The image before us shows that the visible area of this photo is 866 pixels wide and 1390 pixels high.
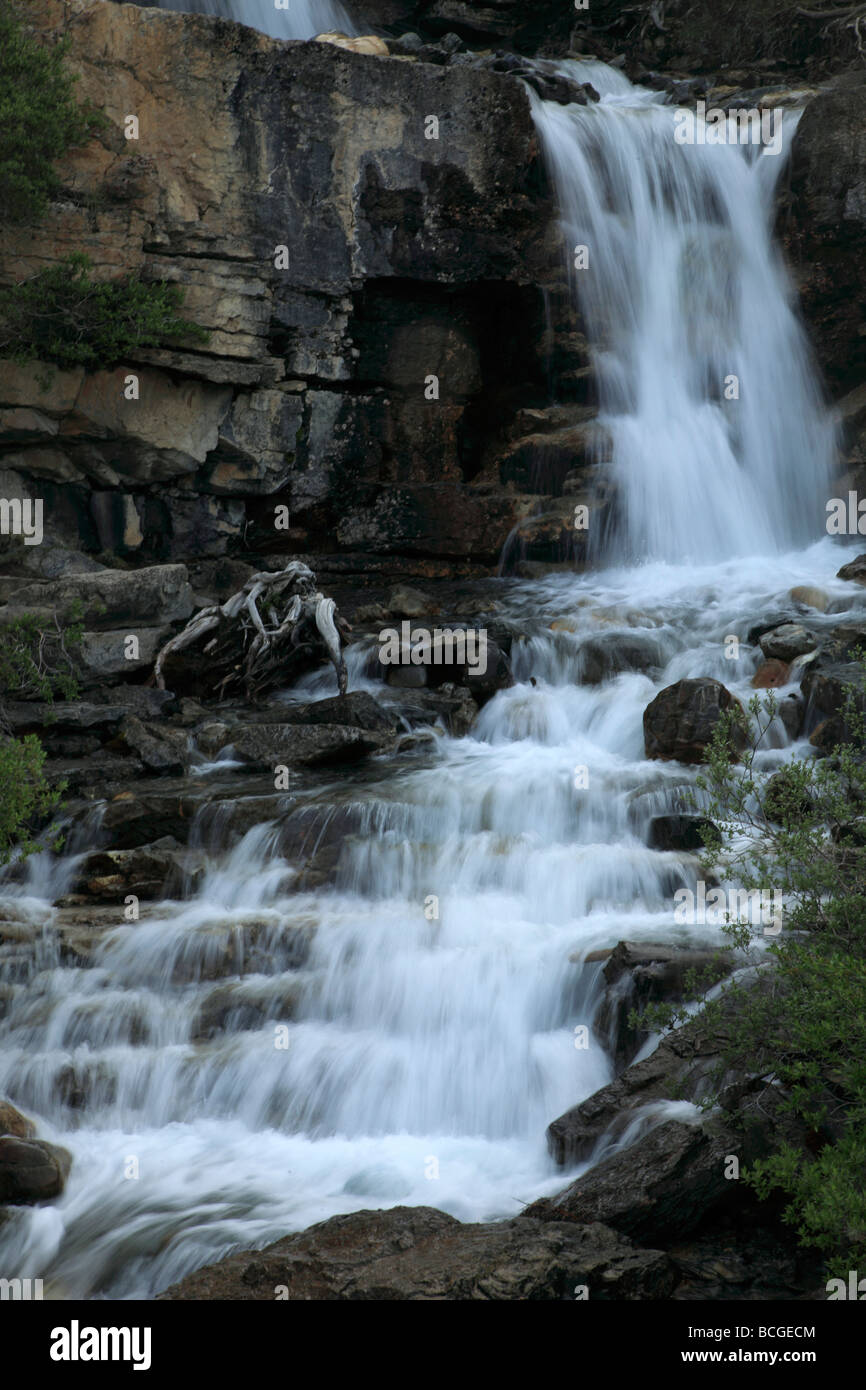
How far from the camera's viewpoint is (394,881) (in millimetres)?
8875

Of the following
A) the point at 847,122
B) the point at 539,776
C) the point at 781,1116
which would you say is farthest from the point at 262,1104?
the point at 847,122

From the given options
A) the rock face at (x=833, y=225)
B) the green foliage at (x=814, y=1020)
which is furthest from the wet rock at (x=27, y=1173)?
the rock face at (x=833, y=225)

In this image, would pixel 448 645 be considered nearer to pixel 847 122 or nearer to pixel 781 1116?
pixel 781 1116

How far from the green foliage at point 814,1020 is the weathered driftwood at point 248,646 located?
24.7 ft

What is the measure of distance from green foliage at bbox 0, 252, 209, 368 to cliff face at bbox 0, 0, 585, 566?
Answer: 44cm

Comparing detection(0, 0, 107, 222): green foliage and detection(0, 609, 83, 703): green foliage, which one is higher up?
detection(0, 0, 107, 222): green foliage

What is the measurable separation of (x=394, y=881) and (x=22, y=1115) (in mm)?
3104

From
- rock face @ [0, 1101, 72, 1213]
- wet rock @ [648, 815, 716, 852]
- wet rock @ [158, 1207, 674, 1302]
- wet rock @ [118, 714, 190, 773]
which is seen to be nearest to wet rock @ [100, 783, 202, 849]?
wet rock @ [118, 714, 190, 773]

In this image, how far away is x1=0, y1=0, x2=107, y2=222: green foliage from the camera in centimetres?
1437

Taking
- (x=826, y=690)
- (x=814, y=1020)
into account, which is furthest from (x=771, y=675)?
(x=814, y=1020)

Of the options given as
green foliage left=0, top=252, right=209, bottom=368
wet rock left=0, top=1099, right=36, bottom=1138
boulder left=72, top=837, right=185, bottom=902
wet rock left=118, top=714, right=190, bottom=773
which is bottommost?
wet rock left=0, top=1099, right=36, bottom=1138

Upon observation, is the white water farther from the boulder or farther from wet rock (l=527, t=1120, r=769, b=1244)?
wet rock (l=527, t=1120, r=769, b=1244)

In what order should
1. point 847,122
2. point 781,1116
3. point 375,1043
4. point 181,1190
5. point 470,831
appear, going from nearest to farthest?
point 781,1116 < point 181,1190 < point 375,1043 < point 470,831 < point 847,122

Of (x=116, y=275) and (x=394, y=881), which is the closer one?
(x=394, y=881)
